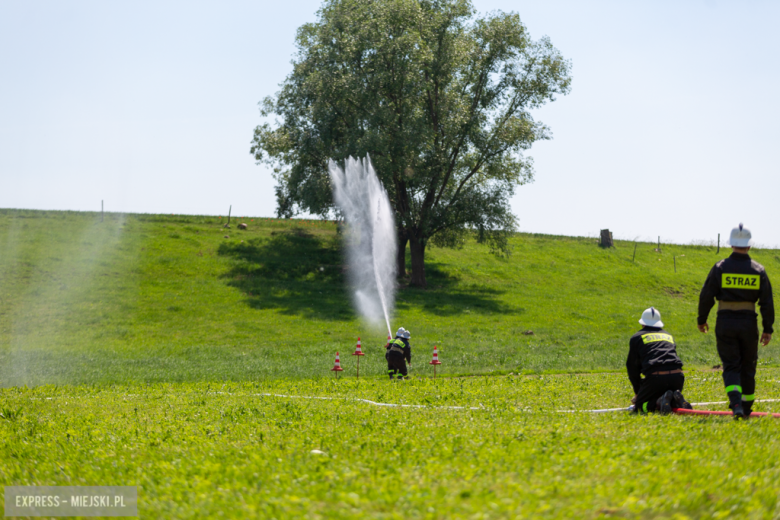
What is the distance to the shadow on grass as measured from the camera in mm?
39344

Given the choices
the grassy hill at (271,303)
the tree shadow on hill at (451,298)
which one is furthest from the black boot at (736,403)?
the tree shadow on hill at (451,298)

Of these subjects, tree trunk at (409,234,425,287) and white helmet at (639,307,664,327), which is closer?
white helmet at (639,307,664,327)

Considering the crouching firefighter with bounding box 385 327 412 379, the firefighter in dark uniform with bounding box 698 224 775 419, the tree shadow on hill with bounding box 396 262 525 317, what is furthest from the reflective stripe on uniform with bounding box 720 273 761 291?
the tree shadow on hill with bounding box 396 262 525 317

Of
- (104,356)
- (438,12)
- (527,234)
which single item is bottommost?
(104,356)

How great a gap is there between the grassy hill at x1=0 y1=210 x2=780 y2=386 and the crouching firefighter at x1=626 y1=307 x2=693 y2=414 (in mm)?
11466

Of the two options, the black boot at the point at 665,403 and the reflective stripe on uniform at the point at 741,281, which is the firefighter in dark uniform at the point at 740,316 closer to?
the reflective stripe on uniform at the point at 741,281

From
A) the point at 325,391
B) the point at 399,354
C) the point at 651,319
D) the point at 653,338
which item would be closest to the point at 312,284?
the point at 399,354

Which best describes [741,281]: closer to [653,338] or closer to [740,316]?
[740,316]

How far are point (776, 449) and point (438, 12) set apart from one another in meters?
40.9

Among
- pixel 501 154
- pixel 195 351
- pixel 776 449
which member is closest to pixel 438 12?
pixel 501 154

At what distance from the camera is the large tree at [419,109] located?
40188 millimetres

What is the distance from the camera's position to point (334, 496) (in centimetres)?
512

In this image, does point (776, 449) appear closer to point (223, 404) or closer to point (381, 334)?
point (223, 404)

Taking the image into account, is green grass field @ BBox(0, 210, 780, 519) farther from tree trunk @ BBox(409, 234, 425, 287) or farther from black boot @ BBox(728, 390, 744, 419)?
tree trunk @ BBox(409, 234, 425, 287)
